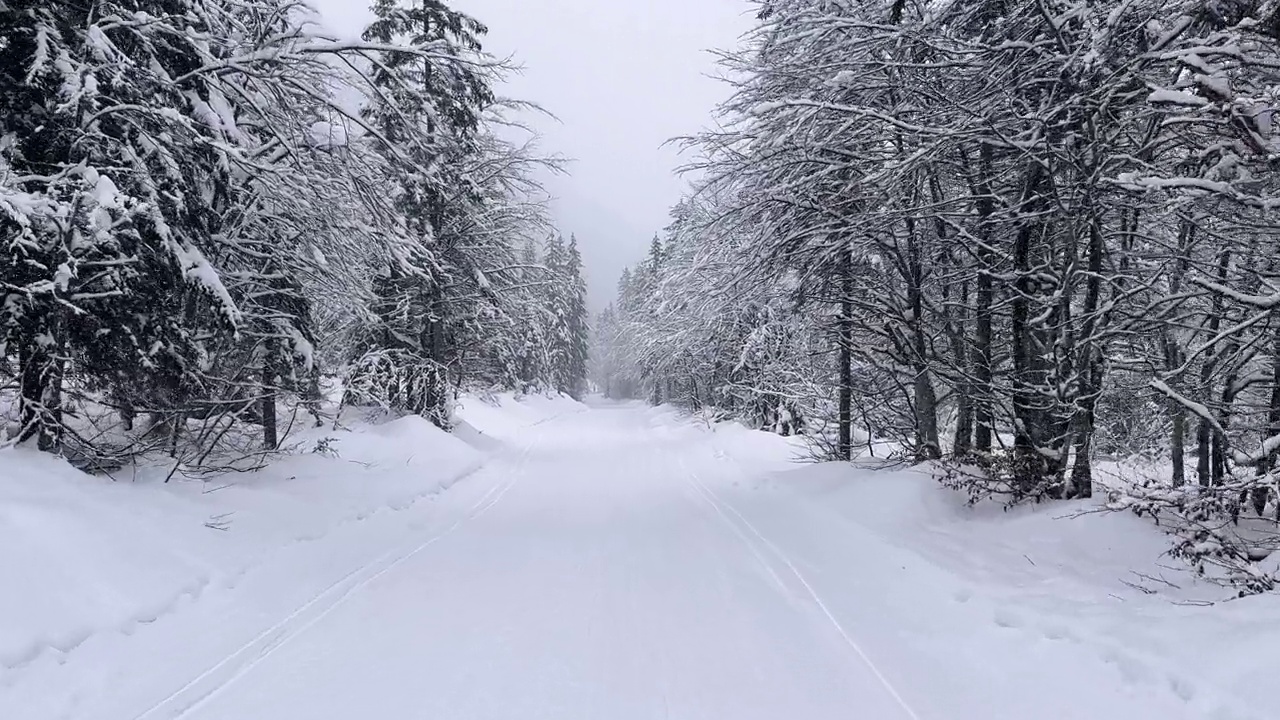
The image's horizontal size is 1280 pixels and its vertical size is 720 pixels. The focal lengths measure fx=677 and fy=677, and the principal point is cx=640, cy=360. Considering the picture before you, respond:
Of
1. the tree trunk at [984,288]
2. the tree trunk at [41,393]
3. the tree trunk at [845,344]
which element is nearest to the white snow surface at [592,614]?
the tree trunk at [41,393]

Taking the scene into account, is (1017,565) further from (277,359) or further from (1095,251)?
(277,359)

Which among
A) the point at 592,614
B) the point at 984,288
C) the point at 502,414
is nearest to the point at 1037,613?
the point at 592,614

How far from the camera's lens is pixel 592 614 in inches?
224

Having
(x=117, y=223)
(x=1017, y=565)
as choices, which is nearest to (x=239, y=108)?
(x=117, y=223)

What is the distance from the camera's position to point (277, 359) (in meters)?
9.92

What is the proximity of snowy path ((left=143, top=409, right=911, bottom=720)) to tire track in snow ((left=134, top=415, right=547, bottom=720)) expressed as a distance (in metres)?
0.02

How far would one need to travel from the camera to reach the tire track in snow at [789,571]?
4.34m

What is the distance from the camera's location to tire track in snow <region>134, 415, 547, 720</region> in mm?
4008

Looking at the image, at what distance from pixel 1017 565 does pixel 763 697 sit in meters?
3.44

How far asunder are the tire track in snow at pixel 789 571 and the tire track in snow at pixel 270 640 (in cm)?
398

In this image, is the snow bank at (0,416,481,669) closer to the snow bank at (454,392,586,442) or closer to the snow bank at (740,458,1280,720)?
the snow bank at (740,458,1280,720)

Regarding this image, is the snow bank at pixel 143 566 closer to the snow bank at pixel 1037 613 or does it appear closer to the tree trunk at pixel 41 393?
the tree trunk at pixel 41 393

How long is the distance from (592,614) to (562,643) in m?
0.69

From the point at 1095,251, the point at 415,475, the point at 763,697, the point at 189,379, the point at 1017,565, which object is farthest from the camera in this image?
the point at 415,475
